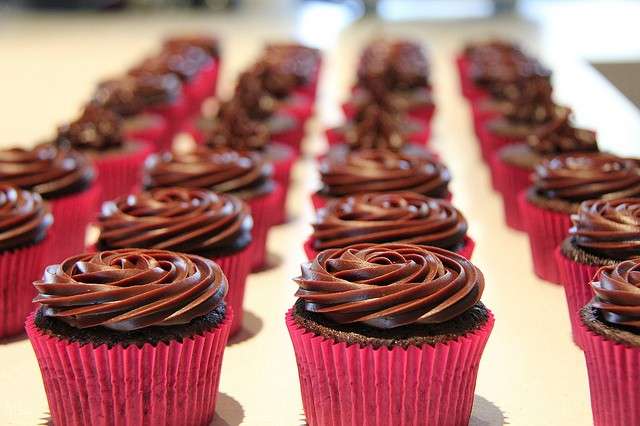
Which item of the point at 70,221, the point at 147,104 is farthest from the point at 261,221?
the point at 147,104

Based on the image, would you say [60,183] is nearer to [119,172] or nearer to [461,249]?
[119,172]

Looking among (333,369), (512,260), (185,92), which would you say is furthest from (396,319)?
(185,92)

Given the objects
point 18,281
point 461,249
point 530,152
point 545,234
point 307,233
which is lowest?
point 307,233

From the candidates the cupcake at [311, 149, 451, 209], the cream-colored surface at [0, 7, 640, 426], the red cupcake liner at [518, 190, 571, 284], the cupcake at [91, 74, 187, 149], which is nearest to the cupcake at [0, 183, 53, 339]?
the cream-colored surface at [0, 7, 640, 426]

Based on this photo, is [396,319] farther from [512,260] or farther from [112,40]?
[112,40]

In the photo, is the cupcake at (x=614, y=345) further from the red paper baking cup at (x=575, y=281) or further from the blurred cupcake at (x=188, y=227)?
the blurred cupcake at (x=188, y=227)

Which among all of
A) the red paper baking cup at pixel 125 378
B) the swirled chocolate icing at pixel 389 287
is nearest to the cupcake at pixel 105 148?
the red paper baking cup at pixel 125 378
